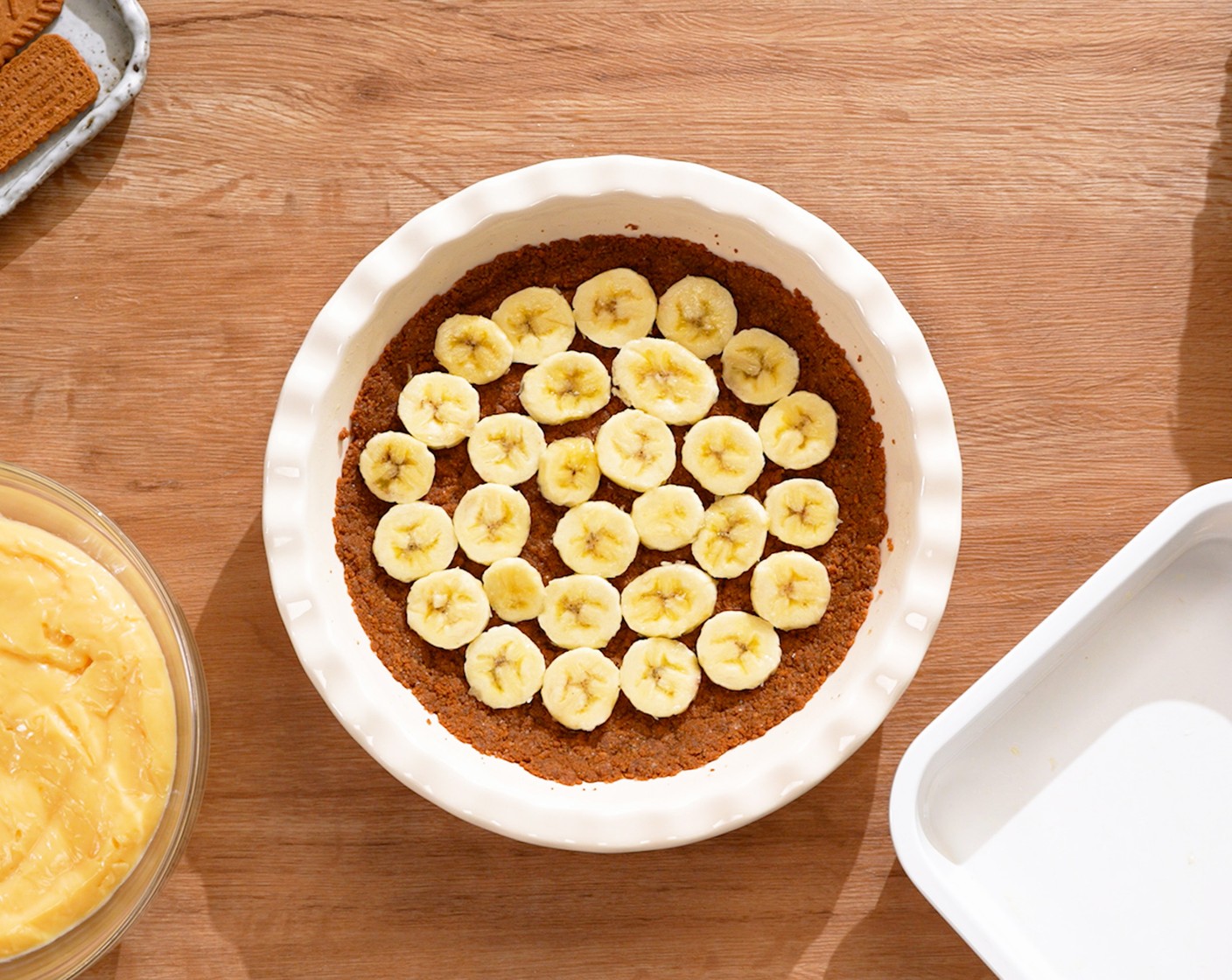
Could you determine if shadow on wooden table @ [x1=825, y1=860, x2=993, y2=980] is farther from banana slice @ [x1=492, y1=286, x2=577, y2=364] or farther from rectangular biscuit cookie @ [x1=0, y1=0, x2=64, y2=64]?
rectangular biscuit cookie @ [x1=0, y1=0, x2=64, y2=64]

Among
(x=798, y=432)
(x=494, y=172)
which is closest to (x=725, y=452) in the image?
(x=798, y=432)

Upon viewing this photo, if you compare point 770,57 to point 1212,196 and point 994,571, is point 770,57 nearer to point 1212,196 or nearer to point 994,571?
point 1212,196

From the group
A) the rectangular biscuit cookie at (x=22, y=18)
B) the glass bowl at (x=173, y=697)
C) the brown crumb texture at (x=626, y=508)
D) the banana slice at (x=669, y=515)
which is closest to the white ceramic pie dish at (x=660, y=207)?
the brown crumb texture at (x=626, y=508)

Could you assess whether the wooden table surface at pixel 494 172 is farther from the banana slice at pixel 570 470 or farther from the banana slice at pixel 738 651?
the banana slice at pixel 570 470

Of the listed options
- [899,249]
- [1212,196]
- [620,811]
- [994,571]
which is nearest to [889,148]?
[899,249]

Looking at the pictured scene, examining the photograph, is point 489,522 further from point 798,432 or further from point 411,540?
point 798,432

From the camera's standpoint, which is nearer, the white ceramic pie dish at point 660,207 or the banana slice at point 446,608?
the white ceramic pie dish at point 660,207

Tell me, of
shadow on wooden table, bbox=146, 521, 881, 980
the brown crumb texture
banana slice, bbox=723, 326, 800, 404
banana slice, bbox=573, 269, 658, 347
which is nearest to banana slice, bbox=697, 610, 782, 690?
the brown crumb texture
